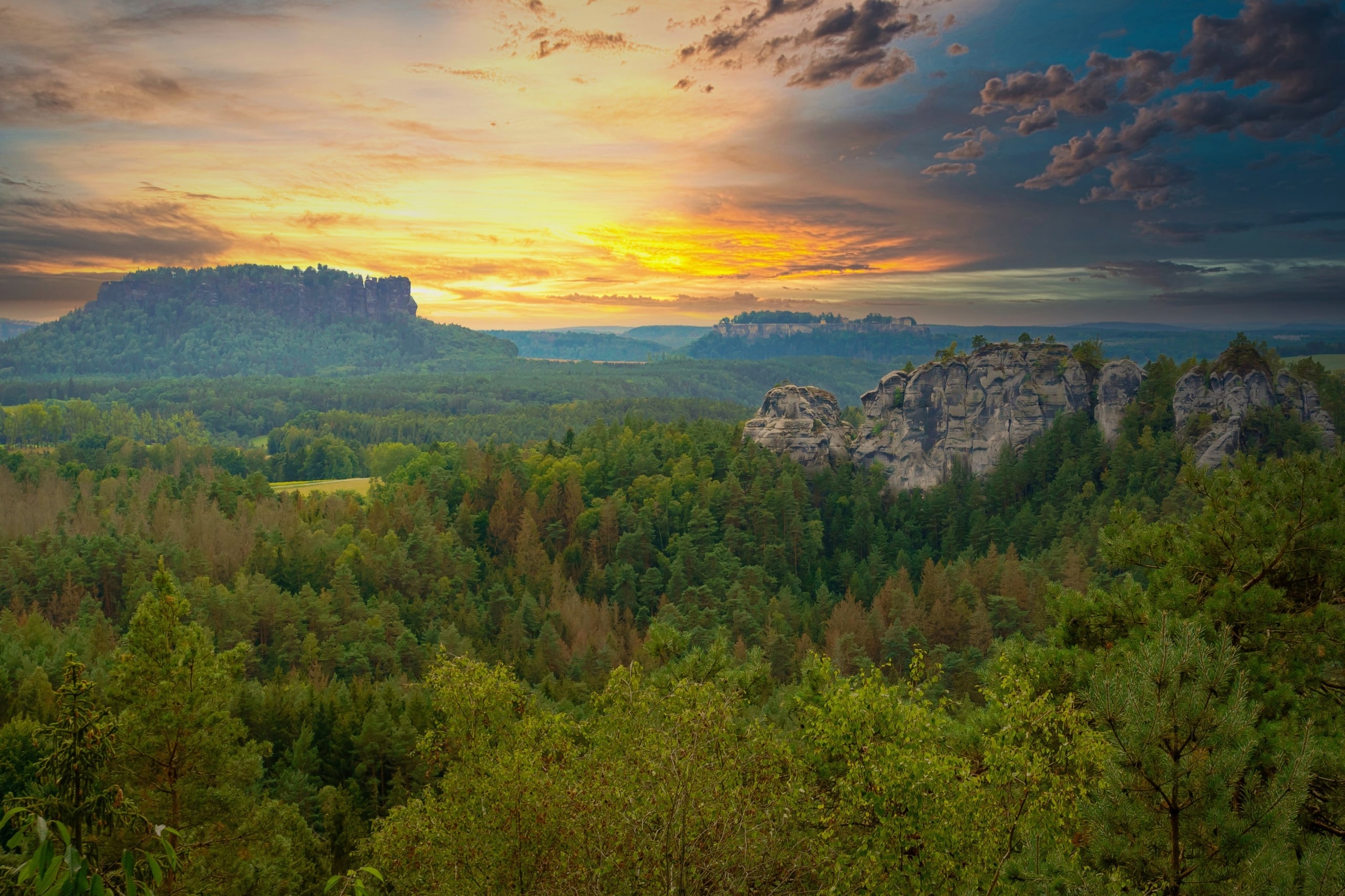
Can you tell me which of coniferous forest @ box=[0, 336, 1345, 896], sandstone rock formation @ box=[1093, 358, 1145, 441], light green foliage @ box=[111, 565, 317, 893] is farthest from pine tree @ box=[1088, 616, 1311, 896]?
sandstone rock formation @ box=[1093, 358, 1145, 441]

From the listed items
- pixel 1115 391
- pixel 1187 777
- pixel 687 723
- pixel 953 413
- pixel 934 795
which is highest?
pixel 1187 777

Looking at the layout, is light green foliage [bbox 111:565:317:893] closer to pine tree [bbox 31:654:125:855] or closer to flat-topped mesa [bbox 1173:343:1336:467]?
pine tree [bbox 31:654:125:855]

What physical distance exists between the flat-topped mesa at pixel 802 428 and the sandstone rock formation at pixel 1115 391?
28.7m

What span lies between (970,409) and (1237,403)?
2824 centimetres

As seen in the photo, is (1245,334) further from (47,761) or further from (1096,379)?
(47,761)

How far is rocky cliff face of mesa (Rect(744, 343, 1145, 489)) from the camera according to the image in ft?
308

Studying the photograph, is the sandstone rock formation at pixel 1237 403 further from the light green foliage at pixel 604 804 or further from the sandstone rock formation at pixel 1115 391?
the light green foliage at pixel 604 804

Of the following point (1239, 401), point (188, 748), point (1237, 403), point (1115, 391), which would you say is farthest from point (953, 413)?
point (188, 748)

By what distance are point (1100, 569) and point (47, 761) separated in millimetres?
69270

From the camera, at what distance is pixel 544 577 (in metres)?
68.9

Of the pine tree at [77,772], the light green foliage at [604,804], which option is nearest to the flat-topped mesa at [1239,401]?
the light green foliage at [604,804]

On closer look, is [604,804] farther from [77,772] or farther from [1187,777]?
[77,772]

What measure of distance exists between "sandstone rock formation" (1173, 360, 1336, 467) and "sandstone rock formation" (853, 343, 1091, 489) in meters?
15.0

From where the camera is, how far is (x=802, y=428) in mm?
97562
